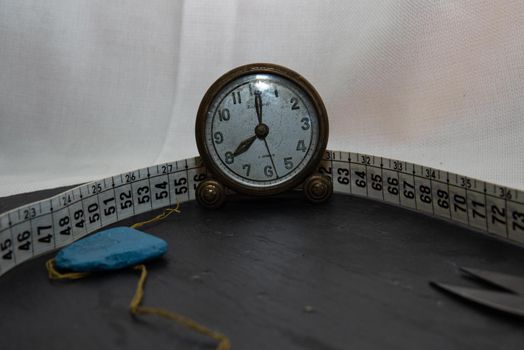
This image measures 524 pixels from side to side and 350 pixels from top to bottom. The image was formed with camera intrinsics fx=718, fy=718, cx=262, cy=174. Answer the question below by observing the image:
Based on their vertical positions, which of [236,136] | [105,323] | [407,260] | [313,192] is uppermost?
[236,136]

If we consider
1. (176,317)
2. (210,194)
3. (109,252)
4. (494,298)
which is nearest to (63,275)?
(109,252)

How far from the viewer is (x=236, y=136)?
3084 millimetres

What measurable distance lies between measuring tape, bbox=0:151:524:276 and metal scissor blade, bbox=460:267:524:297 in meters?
0.34

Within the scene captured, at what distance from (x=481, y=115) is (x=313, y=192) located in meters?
0.99

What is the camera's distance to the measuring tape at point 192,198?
2539 mm

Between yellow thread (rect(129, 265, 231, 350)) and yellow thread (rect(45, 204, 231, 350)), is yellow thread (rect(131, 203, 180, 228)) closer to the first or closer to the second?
yellow thread (rect(45, 204, 231, 350))

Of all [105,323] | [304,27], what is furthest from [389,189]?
[105,323]

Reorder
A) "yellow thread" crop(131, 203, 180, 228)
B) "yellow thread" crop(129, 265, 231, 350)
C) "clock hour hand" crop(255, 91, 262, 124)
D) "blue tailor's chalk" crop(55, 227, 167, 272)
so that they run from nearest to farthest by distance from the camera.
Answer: "yellow thread" crop(129, 265, 231, 350)
"blue tailor's chalk" crop(55, 227, 167, 272)
"yellow thread" crop(131, 203, 180, 228)
"clock hour hand" crop(255, 91, 262, 124)

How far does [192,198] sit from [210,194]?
0.25m

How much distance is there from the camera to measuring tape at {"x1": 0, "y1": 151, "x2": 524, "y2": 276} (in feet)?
8.33

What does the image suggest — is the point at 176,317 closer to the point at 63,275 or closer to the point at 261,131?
the point at 63,275

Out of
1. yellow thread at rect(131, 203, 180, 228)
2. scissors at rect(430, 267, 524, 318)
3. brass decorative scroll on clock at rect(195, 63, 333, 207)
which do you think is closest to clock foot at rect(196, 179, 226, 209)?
brass decorative scroll on clock at rect(195, 63, 333, 207)

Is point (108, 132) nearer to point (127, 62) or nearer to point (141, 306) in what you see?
point (127, 62)

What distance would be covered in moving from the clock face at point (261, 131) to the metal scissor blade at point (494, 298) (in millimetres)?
1099
